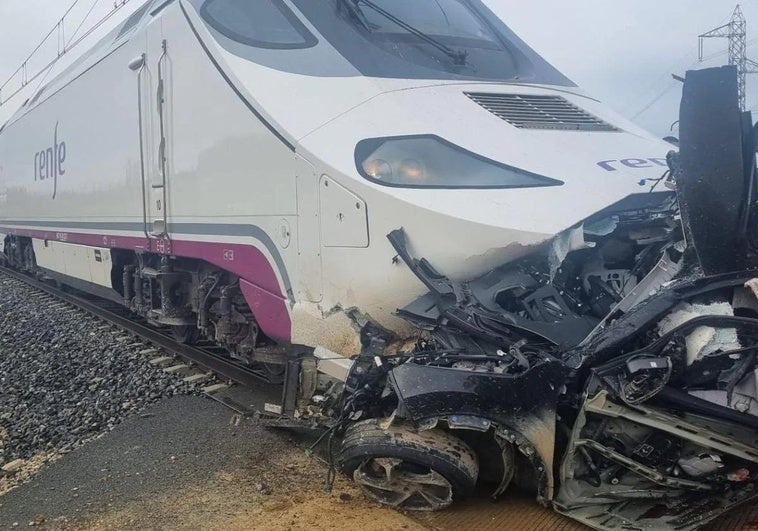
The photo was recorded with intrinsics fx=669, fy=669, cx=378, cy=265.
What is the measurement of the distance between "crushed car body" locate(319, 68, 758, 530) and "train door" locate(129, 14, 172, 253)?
305 centimetres

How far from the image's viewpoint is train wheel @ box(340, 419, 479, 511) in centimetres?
284

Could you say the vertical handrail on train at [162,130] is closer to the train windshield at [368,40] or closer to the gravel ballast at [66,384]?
the train windshield at [368,40]

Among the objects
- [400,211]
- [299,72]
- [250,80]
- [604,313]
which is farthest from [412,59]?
[604,313]

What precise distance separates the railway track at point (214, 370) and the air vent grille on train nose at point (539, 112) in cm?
215

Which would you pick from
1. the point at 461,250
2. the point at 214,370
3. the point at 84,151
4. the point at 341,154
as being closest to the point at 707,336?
the point at 461,250

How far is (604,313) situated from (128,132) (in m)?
4.76

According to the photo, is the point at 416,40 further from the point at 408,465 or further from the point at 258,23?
the point at 408,465

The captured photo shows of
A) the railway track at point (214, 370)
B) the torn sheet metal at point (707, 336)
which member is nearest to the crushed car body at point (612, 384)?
the torn sheet metal at point (707, 336)

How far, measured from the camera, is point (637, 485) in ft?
8.95

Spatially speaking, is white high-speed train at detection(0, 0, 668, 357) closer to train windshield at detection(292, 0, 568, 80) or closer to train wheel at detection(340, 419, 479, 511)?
train windshield at detection(292, 0, 568, 80)

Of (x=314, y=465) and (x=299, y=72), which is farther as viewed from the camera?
(x=299, y=72)

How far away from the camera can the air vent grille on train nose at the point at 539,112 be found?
3918 millimetres

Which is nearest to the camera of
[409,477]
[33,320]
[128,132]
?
[409,477]

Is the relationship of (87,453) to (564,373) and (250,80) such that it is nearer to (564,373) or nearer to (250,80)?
(250,80)
